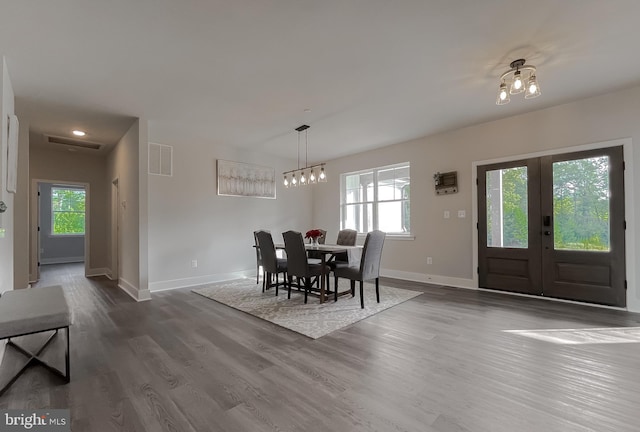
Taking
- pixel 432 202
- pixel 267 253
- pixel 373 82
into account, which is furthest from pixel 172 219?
pixel 432 202

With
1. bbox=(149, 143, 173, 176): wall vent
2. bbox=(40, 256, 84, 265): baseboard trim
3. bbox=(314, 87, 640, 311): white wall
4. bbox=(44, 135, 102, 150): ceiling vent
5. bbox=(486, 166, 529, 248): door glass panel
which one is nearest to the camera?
bbox=(314, 87, 640, 311): white wall

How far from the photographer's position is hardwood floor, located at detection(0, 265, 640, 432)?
1.57m

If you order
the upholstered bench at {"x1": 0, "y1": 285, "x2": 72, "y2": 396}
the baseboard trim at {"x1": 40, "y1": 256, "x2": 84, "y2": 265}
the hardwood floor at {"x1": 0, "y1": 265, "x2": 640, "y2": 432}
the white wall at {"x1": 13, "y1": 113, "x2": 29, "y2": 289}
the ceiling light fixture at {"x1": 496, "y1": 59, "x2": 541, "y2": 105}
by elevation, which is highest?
the ceiling light fixture at {"x1": 496, "y1": 59, "x2": 541, "y2": 105}

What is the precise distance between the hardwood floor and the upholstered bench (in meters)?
0.09

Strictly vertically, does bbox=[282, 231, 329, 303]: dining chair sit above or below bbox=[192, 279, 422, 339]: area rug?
above

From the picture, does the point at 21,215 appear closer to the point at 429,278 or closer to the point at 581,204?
the point at 429,278

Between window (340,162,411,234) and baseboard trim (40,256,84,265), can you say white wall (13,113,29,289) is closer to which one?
baseboard trim (40,256,84,265)

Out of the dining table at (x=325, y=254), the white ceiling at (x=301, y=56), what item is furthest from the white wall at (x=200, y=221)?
the dining table at (x=325, y=254)

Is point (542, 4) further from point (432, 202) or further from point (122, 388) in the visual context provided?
point (122, 388)

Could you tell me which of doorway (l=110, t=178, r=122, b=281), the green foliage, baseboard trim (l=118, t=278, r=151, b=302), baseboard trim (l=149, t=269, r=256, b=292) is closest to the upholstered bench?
baseboard trim (l=118, t=278, r=151, b=302)

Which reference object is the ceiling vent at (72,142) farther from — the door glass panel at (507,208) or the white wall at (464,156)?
the door glass panel at (507,208)

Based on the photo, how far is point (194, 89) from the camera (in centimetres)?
329

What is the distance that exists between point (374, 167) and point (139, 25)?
15.5ft

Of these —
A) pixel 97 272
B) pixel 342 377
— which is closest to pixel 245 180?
pixel 97 272
